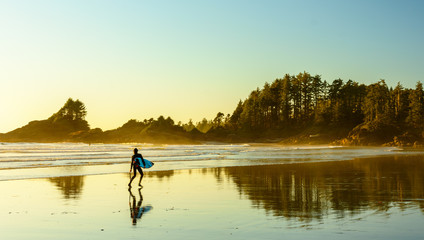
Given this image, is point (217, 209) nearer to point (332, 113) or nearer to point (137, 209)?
point (137, 209)

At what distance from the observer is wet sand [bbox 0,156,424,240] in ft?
37.2

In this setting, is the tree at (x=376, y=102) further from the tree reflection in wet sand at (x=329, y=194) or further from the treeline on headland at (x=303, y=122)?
the tree reflection in wet sand at (x=329, y=194)

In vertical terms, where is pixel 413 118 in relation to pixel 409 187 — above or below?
above

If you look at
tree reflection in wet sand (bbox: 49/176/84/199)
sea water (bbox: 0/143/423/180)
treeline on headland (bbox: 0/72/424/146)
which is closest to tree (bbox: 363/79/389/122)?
treeline on headland (bbox: 0/72/424/146)

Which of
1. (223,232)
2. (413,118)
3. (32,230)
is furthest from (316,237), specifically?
(413,118)

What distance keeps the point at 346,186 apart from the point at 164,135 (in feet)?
484

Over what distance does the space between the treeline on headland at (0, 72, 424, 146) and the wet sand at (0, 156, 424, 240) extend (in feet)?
296

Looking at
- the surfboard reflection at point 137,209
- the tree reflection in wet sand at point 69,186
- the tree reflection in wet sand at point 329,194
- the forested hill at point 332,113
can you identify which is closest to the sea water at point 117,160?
the tree reflection in wet sand at point 69,186

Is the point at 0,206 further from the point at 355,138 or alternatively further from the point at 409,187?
the point at 355,138

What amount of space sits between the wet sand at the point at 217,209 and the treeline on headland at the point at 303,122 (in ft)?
296

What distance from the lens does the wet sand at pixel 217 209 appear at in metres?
11.3

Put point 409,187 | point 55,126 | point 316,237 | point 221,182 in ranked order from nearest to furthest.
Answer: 1. point 316,237
2. point 409,187
3. point 221,182
4. point 55,126

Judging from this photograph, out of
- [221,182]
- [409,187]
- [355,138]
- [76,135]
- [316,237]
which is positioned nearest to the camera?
[316,237]

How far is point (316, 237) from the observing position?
1048 cm
